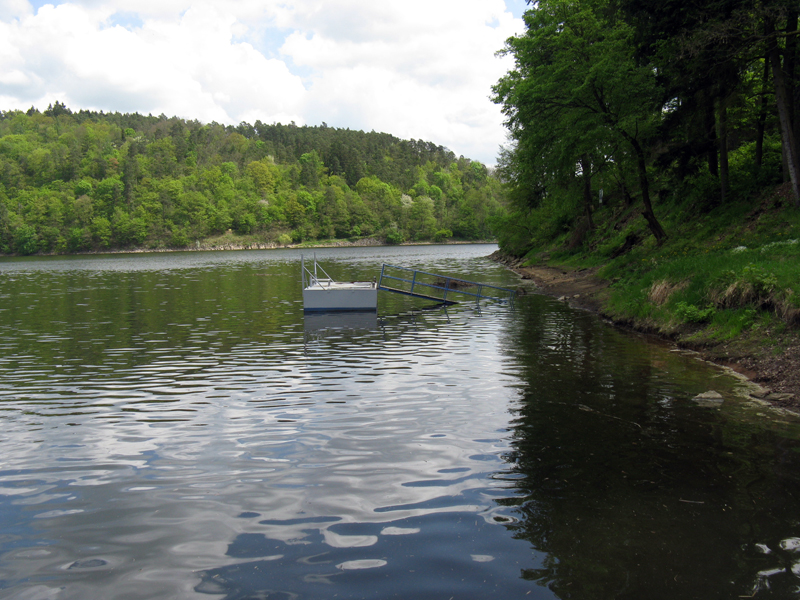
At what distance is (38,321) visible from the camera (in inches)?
1046

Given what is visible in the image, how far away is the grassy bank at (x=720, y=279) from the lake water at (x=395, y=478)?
5.68ft

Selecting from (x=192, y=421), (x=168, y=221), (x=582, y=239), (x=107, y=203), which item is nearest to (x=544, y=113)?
(x=582, y=239)

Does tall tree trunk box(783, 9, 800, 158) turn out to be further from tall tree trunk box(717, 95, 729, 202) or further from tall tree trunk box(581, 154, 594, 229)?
tall tree trunk box(581, 154, 594, 229)

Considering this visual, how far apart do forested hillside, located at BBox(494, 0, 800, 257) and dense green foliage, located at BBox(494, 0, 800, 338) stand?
76 millimetres

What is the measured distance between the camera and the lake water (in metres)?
6.09

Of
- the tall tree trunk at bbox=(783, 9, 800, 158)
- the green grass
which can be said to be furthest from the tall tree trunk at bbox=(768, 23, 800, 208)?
the green grass

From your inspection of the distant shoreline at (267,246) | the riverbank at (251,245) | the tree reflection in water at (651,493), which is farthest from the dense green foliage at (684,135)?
the riverbank at (251,245)

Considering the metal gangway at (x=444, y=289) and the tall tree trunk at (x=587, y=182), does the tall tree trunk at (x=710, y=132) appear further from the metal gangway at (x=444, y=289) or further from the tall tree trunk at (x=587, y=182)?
the metal gangway at (x=444, y=289)

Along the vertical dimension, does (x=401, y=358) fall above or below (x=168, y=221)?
below

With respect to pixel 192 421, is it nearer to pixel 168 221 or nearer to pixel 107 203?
pixel 168 221

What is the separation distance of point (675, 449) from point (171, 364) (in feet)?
45.4

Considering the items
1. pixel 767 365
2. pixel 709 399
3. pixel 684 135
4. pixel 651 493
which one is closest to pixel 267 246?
pixel 684 135

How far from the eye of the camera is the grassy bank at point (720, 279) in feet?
49.3

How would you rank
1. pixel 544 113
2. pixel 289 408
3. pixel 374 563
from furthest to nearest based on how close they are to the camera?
pixel 544 113
pixel 289 408
pixel 374 563
